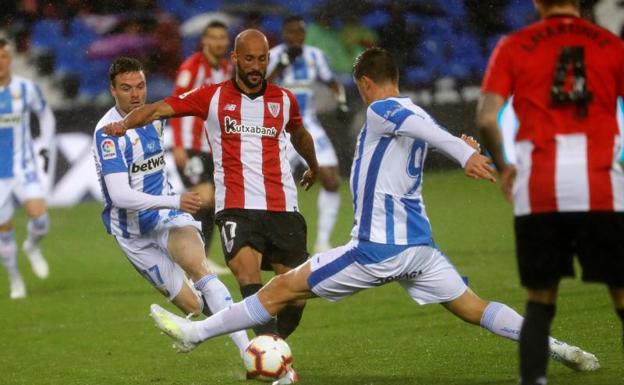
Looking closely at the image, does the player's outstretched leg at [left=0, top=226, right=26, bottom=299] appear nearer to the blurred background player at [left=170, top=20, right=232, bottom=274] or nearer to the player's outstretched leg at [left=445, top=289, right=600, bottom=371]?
the blurred background player at [left=170, top=20, right=232, bottom=274]

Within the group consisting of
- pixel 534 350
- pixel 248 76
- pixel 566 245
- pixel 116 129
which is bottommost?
pixel 534 350

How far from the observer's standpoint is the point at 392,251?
6.30 m

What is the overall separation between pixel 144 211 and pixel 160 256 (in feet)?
1.04

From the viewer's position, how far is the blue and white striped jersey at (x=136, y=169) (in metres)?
7.78

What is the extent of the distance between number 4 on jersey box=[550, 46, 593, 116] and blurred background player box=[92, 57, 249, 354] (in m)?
2.97

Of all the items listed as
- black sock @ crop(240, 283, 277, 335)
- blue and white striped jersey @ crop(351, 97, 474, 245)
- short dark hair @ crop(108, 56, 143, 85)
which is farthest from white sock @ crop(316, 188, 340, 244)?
blue and white striped jersey @ crop(351, 97, 474, 245)

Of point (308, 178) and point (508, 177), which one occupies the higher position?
point (508, 177)

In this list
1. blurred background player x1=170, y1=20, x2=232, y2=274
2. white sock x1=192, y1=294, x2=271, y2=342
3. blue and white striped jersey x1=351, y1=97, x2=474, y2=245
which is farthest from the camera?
blurred background player x1=170, y1=20, x2=232, y2=274

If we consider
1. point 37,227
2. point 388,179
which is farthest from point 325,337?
point 37,227

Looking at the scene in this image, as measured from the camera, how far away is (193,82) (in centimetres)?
1241

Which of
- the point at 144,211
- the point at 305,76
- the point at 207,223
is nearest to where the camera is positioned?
the point at 144,211

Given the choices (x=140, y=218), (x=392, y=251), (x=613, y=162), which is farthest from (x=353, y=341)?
(x=613, y=162)

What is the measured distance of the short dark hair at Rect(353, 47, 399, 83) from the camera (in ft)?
21.0

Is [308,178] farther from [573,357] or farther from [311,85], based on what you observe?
[311,85]
